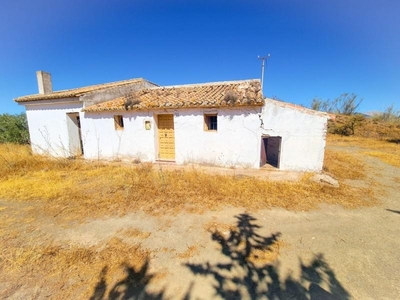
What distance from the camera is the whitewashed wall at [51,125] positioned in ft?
33.8

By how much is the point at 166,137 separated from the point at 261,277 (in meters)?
7.67

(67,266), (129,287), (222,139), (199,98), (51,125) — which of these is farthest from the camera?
(51,125)

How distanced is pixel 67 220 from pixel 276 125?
742 centimetres

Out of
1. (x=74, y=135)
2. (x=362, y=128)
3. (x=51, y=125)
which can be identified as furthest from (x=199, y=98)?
(x=362, y=128)

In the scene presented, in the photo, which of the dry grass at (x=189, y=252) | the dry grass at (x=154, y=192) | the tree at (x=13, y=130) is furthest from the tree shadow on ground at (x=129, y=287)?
the tree at (x=13, y=130)

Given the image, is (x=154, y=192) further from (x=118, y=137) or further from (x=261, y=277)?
(x=118, y=137)

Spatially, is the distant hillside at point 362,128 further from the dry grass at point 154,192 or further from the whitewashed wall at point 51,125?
the whitewashed wall at point 51,125

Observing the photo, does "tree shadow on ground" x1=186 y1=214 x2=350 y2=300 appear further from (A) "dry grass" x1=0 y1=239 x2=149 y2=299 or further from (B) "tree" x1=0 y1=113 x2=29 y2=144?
(B) "tree" x1=0 y1=113 x2=29 y2=144

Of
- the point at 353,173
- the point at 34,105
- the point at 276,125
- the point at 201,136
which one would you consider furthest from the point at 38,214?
the point at 353,173

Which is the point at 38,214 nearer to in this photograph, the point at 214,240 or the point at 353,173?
the point at 214,240

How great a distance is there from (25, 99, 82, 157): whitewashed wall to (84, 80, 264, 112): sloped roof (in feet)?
6.21

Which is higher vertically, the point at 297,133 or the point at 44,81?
the point at 44,81

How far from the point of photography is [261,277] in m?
2.71

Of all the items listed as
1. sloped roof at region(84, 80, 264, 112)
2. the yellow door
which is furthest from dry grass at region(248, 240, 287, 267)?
the yellow door
